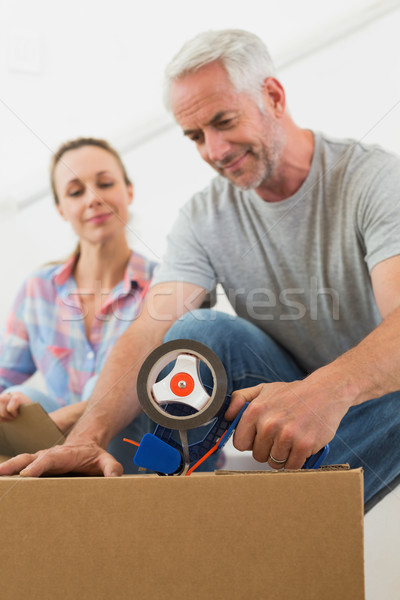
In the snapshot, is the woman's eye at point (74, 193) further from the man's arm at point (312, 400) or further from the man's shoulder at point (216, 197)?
the man's arm at point (312, 400)

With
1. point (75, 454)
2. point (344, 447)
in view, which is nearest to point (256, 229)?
point (344, 447)

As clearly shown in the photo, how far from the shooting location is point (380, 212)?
1179mm

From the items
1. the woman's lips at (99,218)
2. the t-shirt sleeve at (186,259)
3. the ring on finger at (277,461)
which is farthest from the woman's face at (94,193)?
the ring on finger at (277,461)

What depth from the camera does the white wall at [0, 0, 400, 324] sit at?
1804 mm

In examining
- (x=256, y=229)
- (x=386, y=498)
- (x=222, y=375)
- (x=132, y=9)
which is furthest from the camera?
(x=132, y=9)

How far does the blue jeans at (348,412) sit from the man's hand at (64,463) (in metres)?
0.30

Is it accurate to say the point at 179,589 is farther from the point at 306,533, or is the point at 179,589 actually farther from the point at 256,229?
the point at 256,229

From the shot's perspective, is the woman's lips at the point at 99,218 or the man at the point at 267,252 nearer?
the man at the point at 267,252

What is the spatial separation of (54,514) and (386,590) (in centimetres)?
55

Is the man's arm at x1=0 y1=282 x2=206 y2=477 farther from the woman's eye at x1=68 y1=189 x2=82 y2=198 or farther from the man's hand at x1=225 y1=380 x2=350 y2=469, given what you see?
the woman's eye at x1=68 y1=189 x2=82 y2=198

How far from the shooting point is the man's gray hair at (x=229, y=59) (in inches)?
53.4

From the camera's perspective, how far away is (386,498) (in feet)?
3.19

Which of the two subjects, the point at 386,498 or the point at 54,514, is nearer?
the point at 54,514

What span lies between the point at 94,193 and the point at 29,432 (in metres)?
1.06
